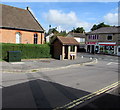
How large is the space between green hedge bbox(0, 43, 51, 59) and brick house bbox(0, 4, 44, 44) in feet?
15.0

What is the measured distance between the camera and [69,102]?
604 centimetres

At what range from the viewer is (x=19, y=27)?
81.4 ft

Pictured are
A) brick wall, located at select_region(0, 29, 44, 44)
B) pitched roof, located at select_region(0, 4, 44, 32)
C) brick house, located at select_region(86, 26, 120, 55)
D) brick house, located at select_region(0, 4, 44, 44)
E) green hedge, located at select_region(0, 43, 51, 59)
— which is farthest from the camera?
brick house, located at select_region(86, 26, 120, 55)

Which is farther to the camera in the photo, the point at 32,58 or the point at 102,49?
the point at 102,49

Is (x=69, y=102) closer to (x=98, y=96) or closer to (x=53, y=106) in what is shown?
(x=53, y=106)

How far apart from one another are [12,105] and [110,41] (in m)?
39.3

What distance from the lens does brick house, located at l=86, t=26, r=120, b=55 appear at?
39631 mm

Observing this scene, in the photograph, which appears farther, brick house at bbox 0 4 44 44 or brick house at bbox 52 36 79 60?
brick house at bbox 0 4 44 44

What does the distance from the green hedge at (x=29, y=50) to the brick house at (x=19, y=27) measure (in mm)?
4580

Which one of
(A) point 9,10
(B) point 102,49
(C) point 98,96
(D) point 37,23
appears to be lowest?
(C) point 98,96

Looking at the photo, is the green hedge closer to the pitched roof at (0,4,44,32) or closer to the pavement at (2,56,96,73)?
the pavement at (2,56,96,73)

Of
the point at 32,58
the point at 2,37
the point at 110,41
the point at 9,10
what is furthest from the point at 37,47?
the point at 110,41

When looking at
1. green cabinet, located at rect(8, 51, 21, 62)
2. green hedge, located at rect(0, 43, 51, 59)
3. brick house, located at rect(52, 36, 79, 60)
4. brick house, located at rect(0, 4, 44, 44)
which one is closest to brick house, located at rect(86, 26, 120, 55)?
brick house, located at rect(52, 36, 79, 60)

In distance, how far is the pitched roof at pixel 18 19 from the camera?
79.8ft
